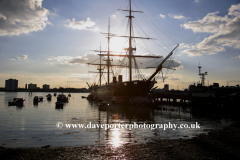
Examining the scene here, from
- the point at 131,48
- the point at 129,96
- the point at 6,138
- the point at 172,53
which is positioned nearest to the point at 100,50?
the point at 131,48

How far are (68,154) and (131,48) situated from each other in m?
53.0

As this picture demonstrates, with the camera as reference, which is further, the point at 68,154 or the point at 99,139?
the point at 99,139

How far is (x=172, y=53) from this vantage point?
46.2 metres

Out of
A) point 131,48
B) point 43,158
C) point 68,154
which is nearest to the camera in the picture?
point 43,158

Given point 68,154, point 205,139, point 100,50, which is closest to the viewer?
point 68,154

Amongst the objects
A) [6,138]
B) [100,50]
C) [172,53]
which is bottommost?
[6,138]

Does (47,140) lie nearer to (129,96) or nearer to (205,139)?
(205,139)

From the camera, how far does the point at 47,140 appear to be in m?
14.6

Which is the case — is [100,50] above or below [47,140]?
above

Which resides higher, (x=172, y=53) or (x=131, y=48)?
(x=131, y=48)

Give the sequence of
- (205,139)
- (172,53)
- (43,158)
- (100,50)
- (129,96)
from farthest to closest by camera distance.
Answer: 1. (100,50)
2. (129,96)
3. (172,53)
4. (205,139)
5. (43,158)

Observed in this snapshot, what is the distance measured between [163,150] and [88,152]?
499 cm

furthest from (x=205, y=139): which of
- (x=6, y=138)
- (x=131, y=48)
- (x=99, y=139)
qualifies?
(x=131, y=48)

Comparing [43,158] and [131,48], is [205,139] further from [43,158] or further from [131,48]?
[131,48]
